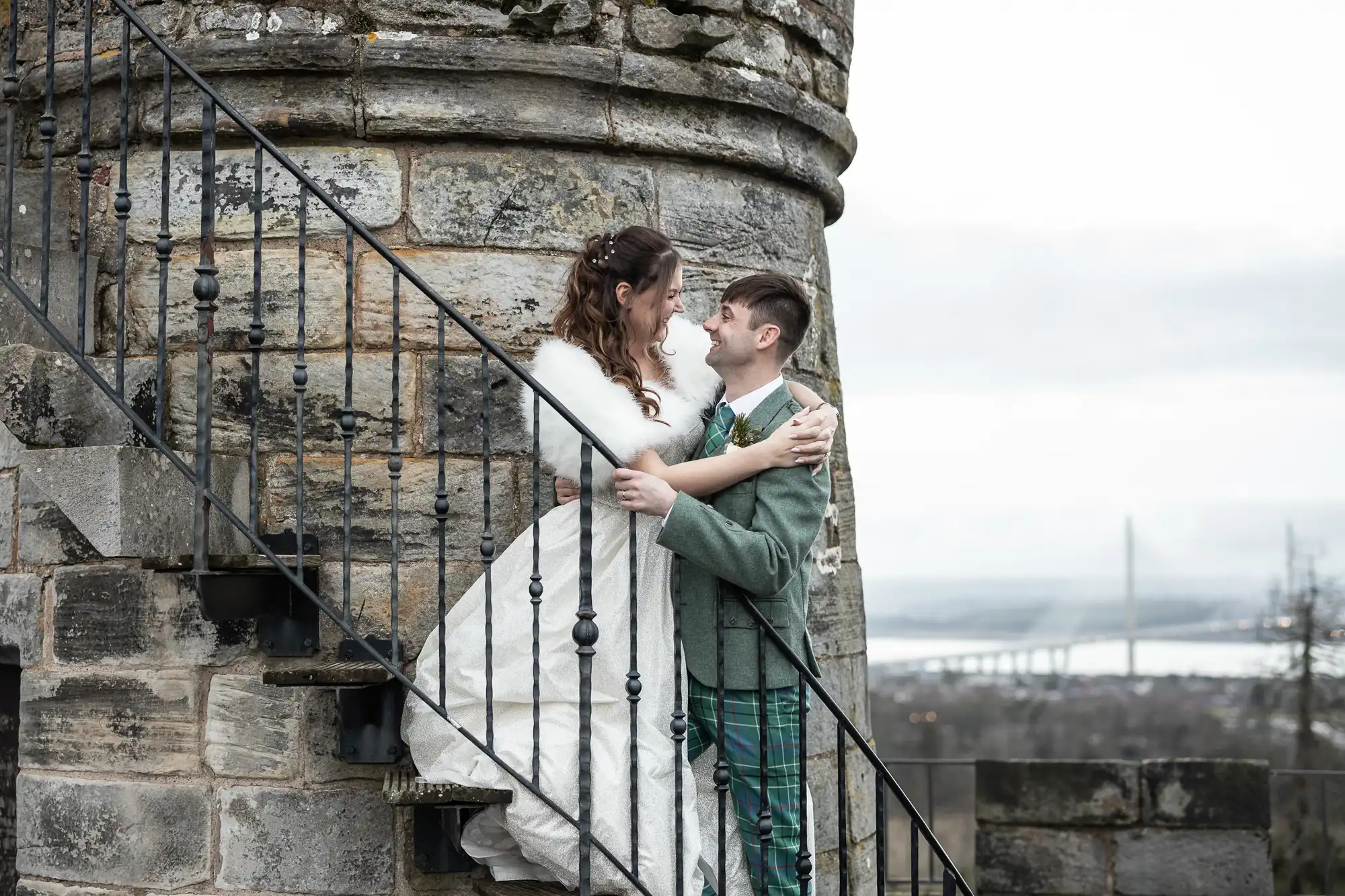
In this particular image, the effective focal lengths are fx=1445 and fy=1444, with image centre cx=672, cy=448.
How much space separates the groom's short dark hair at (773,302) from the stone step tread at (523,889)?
1334 millimetres

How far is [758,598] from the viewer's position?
3.21 meters

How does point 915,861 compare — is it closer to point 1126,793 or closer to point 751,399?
point 751,399

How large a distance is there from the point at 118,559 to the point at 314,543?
20.0 inches

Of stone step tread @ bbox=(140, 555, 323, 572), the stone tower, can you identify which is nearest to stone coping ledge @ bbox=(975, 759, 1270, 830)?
the stone tower

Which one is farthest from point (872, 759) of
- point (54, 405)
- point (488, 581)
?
point (54, 405)

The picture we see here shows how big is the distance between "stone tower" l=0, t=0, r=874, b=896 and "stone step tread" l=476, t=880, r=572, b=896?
0.23 metres

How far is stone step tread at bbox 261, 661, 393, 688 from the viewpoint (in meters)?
3.18

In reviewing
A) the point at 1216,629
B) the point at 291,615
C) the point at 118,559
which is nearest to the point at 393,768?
the point at 291,615

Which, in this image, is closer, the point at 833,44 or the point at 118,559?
the point at 118,559

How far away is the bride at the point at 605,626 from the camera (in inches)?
122

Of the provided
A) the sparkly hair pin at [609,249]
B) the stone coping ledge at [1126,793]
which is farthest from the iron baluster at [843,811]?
the stone coping ledge at [1126,793]

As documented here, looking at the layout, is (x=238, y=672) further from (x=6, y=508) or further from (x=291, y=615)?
(x=6, y=508)

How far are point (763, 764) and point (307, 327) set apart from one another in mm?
1652

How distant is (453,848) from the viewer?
11.3 ft
